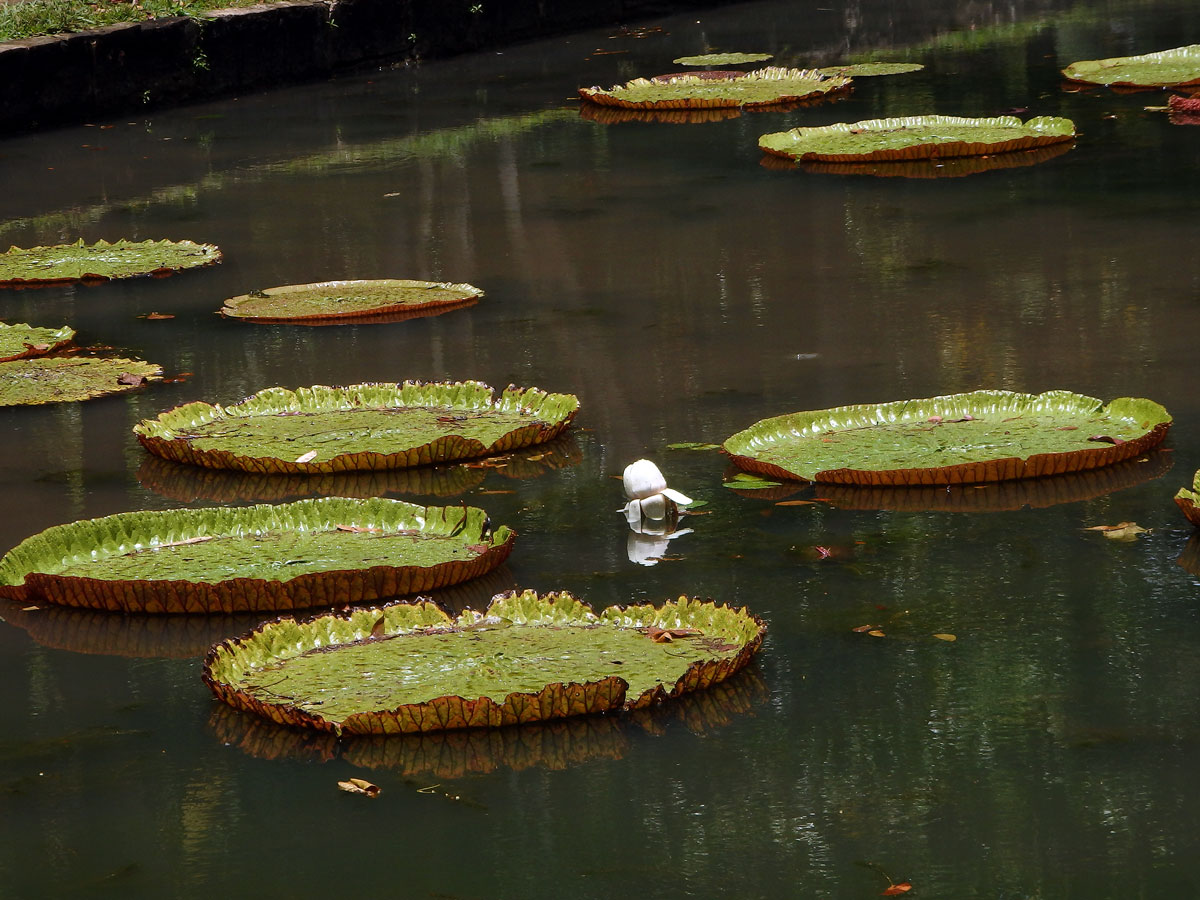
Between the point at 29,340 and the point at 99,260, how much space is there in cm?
119

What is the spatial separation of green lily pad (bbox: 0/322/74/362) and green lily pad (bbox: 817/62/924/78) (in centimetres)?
563

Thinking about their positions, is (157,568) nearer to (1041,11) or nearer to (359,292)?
(359,292)

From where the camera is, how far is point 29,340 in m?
5.81

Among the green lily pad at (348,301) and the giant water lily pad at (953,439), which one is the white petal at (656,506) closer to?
the giant water lily pad at (953,439)

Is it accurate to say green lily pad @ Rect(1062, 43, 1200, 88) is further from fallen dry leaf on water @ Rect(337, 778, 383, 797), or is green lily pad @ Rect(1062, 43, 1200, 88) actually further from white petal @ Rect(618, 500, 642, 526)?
fallen dry leaf on water @ Rect(337, 778, 383, 797)

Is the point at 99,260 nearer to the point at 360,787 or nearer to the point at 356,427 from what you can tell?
the point at 356,427

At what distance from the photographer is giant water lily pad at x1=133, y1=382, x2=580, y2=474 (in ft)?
14.3

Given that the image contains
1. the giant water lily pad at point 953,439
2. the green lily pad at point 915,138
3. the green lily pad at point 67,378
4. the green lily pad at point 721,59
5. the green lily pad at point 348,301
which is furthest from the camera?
the green lily pad at point 721,59

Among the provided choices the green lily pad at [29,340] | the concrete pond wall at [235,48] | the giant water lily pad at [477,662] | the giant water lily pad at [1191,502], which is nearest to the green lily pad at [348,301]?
the green lily pad at [29,340]

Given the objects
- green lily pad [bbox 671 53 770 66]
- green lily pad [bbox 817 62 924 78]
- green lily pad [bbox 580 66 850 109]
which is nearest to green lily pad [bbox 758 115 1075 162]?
green lily pad [bbox 580 66 850 109]

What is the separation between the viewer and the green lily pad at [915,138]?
7902 millimetres

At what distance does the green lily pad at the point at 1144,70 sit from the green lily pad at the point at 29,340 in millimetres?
5878

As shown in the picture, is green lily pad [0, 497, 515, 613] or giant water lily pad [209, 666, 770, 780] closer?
giant water lily pad [209, 666, 770, 780]

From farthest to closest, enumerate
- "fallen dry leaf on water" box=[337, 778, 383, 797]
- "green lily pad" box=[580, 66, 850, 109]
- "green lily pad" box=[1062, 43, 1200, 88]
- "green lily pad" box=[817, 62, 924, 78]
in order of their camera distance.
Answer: "green lily pad" box=[817, 62, 924, 78] < "green lily pad" box=[580, 66, 850, 109] < "green lily pad" box=[1062, 43, 1200, 88] < "fallen dry leaf on water" box=[337, 778, 383, 797]
